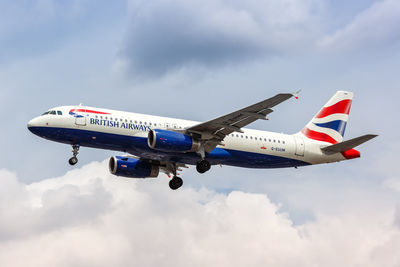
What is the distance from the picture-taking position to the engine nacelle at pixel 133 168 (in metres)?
55.2

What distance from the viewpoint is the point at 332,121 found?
57562mm

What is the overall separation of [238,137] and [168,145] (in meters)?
6.52

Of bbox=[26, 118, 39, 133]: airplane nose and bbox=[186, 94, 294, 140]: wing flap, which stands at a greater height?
bbox=[26, 118, 39, 133]: airplane nose

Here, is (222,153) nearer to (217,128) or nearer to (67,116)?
(217,128)

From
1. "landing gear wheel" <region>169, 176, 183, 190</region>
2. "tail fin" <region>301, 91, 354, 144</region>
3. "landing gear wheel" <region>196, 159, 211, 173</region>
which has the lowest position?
"landing gear wheel" <region>196, 159, 211, 173</region>

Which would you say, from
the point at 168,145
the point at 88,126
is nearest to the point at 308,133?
the point at 168,145

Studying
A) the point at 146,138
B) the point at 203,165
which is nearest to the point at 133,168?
the point at 146,138

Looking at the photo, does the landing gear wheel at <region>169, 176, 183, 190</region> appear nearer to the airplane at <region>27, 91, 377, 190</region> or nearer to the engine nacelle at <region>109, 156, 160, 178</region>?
the airplane at <region>27, 91, 377, 190</region>

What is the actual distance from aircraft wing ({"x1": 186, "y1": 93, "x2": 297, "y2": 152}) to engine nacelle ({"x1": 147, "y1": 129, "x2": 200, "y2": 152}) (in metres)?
0.96

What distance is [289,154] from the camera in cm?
5300

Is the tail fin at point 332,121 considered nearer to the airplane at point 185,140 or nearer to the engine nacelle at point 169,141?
the airplane at point 185,140

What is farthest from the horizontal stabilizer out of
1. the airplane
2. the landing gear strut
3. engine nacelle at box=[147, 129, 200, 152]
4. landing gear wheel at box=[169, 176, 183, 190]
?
the landing gear strut

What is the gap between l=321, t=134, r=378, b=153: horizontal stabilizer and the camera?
48900mm

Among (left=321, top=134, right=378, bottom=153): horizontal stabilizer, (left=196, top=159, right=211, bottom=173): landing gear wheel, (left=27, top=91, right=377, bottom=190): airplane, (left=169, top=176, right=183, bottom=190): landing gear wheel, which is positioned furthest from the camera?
(left=169, top=176, right=183, bottom=190): landing gear wheel
